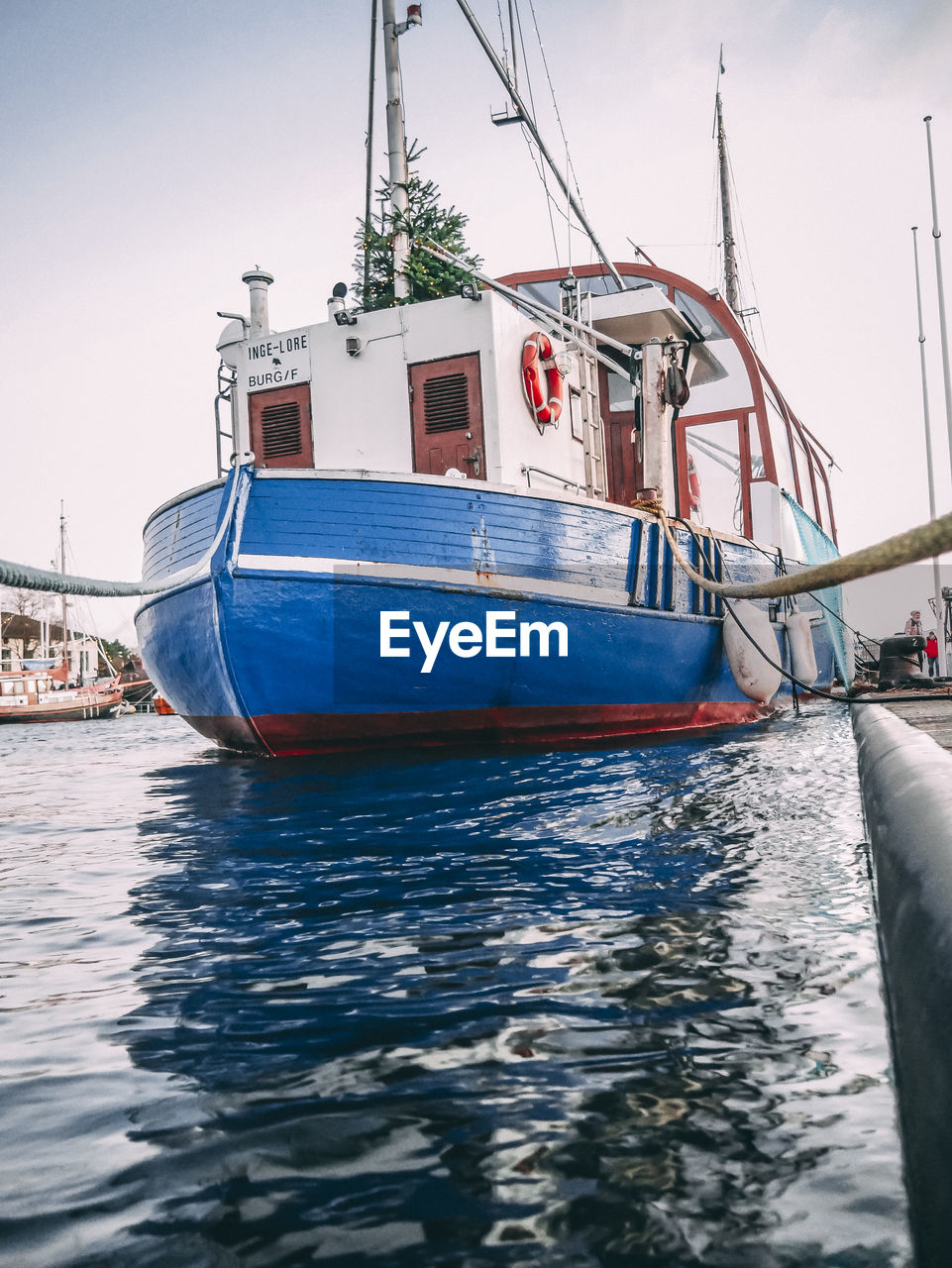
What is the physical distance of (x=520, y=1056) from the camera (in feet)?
5.58

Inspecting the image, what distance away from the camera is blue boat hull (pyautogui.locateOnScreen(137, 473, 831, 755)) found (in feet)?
20.4

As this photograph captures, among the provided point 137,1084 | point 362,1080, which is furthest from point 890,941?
point 137,1084

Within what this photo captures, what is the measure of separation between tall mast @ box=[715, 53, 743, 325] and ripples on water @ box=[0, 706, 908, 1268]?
3081 cm

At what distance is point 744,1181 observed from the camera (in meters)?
1.28

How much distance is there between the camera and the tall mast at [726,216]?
30938 mm

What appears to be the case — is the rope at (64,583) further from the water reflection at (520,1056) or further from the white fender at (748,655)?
the white fender at (748,655)

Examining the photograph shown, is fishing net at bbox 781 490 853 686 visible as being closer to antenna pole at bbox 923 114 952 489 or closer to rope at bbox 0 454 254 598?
antenna pole at bbox 923 114 952 489

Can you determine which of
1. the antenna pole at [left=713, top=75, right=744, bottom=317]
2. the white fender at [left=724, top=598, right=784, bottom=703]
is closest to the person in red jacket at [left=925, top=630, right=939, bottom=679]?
the white fender at [left=724, top=598, right=784, bottom=703]

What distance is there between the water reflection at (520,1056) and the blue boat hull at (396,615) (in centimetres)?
281

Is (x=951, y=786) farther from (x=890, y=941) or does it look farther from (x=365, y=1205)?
(x=365, y=1205)

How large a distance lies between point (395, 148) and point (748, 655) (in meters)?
5.79

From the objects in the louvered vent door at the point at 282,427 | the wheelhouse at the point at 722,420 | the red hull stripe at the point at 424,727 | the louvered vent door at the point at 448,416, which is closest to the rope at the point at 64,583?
the red hull stripe at the point at 424,727

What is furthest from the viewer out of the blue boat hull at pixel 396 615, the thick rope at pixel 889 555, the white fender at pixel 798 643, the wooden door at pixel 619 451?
the wooden door at pixel 619 451

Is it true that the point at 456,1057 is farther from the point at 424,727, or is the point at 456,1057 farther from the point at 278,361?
the point at 278,361
